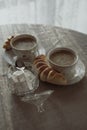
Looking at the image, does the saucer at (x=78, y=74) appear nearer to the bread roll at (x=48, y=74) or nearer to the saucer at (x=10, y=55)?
the bread roll at (x=48, y=74)

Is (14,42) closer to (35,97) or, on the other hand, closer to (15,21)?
(35,97)

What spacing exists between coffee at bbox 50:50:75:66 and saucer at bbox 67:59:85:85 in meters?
0.05

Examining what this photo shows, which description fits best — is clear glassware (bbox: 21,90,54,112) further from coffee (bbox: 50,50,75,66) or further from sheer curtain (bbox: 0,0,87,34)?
sheer curtain (bbox: 0,0,87,34)

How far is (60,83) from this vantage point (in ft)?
2.89

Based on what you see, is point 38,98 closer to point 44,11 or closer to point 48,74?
point 48,74

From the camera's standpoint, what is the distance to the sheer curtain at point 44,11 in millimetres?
1768

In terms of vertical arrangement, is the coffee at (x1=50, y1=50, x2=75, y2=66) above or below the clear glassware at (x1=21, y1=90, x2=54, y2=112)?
above

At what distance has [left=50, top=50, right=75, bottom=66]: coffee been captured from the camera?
902 millimetres

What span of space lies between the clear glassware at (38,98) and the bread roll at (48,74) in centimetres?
4

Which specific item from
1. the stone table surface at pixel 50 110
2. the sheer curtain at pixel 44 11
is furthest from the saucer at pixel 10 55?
the sheer curtain at pixel 44 11

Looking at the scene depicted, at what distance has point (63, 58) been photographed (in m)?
0.93

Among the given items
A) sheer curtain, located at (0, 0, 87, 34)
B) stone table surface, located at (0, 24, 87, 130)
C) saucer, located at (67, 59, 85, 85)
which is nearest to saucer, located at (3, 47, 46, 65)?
stone table surface, located at (0, 24, 87, 130)

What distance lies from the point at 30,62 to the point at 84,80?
21 cm

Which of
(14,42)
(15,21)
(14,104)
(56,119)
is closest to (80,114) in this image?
(56,119)
